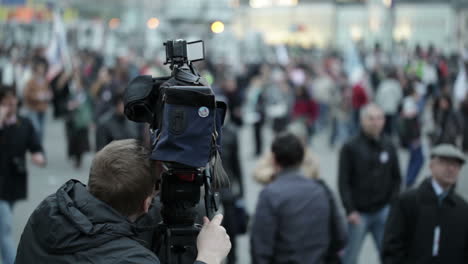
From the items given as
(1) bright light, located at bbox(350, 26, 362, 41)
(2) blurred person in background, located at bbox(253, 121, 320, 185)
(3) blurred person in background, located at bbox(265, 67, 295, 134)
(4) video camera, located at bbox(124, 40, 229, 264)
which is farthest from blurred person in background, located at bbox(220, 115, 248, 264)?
(1) bright light, located at bbox(350, 26, 362, 41)

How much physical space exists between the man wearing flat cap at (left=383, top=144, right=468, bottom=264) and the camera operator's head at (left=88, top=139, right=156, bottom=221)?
9.25 ft

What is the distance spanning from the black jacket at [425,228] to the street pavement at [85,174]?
3047mm

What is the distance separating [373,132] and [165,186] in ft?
15.0

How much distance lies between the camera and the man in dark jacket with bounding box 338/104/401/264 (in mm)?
6914

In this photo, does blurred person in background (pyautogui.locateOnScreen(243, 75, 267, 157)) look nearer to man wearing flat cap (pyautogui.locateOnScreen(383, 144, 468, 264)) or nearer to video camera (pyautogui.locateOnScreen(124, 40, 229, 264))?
man wearing flat cap (pyautogui.locateOnScreen(383, 144, 468, 264))

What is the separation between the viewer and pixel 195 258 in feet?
9.50

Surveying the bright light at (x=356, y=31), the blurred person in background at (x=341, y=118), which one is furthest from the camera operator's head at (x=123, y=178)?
the bright light at (x=356, y=31)

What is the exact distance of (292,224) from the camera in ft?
16.6

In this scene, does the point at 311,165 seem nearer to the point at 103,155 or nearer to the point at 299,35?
the point at 103,155

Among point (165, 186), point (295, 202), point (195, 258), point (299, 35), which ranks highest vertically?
point (165, 186)

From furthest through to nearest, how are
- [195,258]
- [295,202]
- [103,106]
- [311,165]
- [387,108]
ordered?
[387,108], [103,106], [311,165], [295,202], [195,258]

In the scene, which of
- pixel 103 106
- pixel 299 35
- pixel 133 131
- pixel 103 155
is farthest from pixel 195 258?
pixel 299 35

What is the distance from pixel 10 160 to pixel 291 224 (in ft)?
10.5

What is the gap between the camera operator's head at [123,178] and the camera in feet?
8.83
